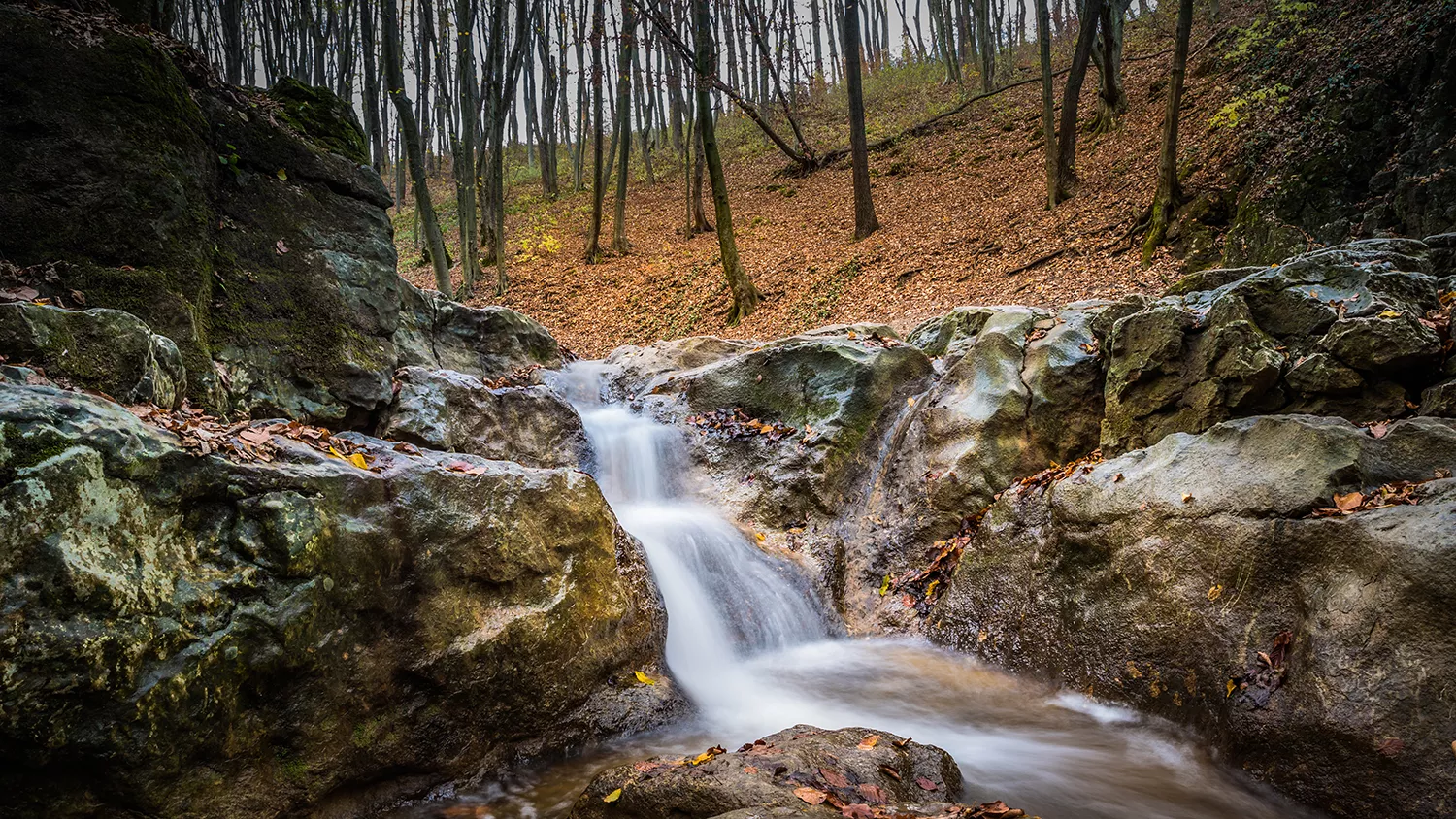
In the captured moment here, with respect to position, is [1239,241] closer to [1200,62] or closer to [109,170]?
[1200,62]

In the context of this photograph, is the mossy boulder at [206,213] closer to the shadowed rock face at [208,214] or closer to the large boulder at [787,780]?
the shadowed rock face at [208,214]

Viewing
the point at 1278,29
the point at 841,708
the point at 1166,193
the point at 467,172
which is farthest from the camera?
the point at 467,172

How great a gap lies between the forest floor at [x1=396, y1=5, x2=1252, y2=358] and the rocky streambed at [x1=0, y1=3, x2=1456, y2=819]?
5.43m

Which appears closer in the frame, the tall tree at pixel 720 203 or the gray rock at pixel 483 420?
the gray rock at pixel 483 420

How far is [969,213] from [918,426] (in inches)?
443

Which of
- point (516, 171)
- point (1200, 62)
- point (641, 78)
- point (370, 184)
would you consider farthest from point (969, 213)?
point (516, 171)

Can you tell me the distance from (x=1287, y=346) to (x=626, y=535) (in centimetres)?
553

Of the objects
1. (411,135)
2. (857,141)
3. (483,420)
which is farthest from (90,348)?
(857,141)

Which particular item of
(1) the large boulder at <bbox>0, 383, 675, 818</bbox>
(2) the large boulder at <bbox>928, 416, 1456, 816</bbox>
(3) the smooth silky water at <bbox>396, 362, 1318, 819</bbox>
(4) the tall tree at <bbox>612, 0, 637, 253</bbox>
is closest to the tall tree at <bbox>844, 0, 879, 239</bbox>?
(4) the tall tree at <bbox>612, 0, 637, 253</bbox>

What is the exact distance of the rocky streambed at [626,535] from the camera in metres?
3.21

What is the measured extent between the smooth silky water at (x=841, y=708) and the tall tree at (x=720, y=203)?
804 centimetres

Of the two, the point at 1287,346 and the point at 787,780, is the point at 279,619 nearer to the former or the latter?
the point at 787,780

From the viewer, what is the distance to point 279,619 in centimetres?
355

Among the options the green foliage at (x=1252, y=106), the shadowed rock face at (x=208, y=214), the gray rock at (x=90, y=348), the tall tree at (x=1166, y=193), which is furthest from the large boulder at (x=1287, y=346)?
the shadowed rock face at (x=208, y=214)
